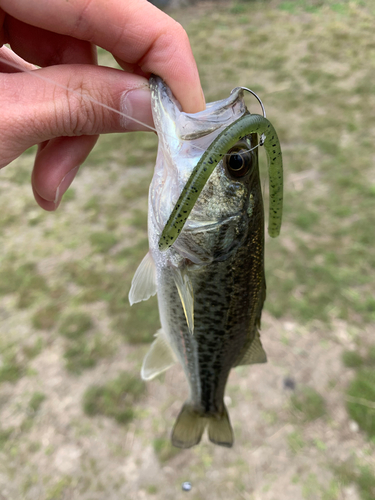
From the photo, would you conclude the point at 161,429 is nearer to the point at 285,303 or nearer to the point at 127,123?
the point at 285,303

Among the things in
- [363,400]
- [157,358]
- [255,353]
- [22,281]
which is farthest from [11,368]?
[363,400]

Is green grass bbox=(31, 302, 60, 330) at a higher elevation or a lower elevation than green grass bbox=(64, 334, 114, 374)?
higher

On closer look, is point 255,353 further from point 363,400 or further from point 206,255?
point 363,400

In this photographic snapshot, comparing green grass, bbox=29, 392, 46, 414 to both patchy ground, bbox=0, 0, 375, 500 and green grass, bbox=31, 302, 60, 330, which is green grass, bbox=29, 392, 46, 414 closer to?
patchy ground, bbox=0, 0, 375, 500

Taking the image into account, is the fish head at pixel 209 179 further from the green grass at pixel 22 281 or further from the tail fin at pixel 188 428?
the green grass at pixel 22 281

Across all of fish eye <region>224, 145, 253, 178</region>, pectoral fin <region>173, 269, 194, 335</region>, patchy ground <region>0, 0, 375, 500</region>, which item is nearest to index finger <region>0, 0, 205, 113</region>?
fish eye <region>224, 145, 253, 178</region>

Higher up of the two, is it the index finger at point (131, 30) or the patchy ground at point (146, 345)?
the index finger at point (131, 30)

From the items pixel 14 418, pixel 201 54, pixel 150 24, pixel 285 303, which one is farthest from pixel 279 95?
pixel 14 418

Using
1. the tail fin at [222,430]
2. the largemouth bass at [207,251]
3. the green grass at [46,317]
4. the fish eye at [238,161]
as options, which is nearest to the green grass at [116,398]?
the green grass at [46,317]
